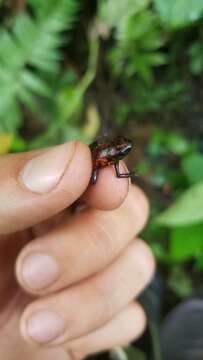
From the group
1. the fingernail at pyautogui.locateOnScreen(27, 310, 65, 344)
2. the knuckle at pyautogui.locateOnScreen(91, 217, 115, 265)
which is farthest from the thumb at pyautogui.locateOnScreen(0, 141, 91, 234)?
the fingernail at pyautogui.locateOnScreen(27, 310, 65, 344)

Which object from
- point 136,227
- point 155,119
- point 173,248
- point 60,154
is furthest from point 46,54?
point 60,154

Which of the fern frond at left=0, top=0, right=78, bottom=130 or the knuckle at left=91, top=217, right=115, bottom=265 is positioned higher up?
the fern frond at left=0, top=0, right=78, bottom=130

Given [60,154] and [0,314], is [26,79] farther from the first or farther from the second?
[60,154]

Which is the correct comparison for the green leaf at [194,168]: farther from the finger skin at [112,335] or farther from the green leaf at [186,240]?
the finger skin at [112,335]

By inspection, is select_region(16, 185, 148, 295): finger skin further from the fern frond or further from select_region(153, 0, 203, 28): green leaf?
the fern frond

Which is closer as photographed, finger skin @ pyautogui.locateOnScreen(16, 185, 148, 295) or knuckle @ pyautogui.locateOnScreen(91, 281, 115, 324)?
finger skin @ pyautogui.locateOnScreen(16, 185, 148, 295)

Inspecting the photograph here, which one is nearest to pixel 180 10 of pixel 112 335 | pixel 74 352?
pixel 112 335

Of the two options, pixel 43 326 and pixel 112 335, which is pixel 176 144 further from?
pixel 43 326
